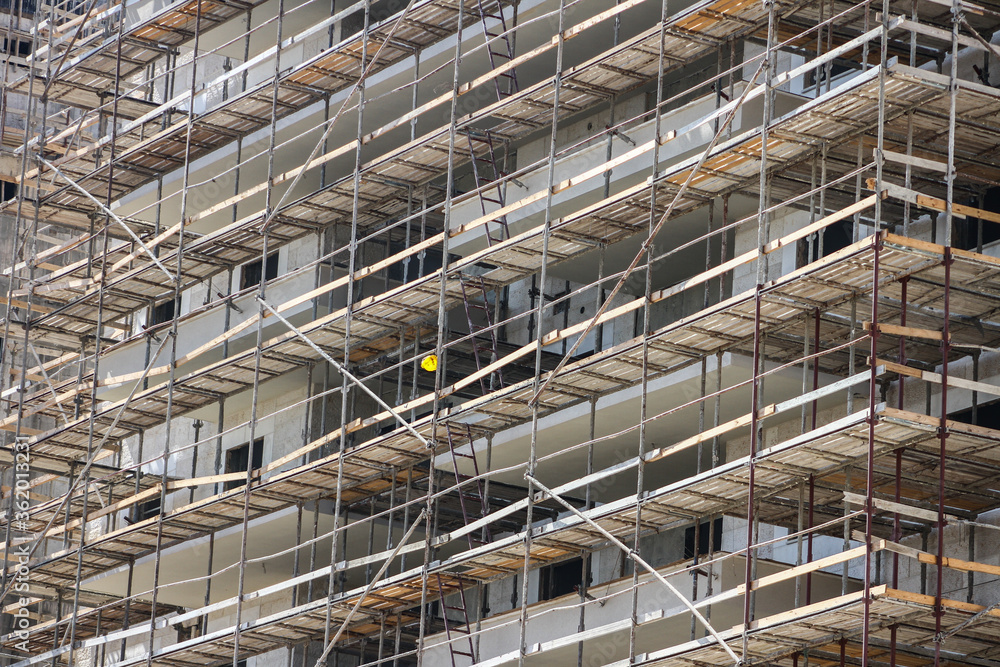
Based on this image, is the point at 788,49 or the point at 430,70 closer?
the point at 788,49

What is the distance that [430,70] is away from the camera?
101 ft

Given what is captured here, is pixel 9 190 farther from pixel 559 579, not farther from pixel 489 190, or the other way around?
pixel 559 579

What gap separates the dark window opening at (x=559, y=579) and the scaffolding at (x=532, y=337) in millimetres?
169

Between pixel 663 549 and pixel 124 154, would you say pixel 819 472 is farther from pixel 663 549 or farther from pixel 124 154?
pixel 124 154

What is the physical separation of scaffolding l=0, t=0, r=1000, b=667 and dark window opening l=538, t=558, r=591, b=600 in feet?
0.55

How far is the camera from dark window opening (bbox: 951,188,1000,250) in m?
24.4

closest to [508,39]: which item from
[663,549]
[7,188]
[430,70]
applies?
[430,70]

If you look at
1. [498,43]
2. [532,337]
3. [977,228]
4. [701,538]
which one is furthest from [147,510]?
[977,228]

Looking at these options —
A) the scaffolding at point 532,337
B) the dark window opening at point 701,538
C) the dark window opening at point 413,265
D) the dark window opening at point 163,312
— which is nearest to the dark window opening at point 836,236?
the scaffolding at point 532,337

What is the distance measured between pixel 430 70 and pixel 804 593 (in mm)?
11593

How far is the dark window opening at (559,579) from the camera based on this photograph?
31.0 meters

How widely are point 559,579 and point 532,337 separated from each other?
4099 mm

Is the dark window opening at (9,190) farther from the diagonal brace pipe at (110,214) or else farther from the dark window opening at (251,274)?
the dark window opening at (251,274)

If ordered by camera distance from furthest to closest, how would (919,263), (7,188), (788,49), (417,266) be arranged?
(7,188)
(417,266)
(788,49)
(919,263)
